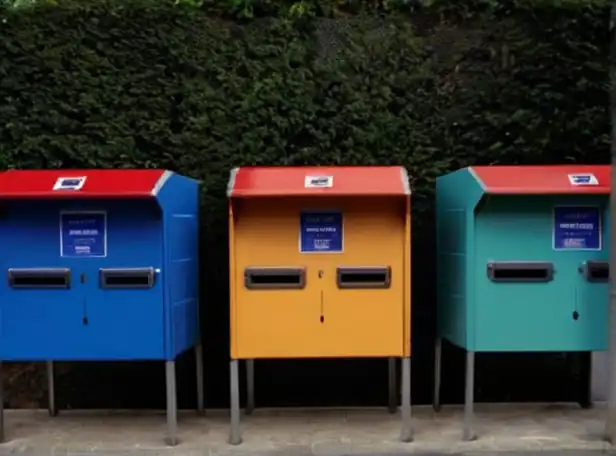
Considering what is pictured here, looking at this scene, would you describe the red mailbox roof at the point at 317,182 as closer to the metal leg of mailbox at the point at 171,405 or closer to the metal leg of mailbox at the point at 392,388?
the metal leg of mailbox at the point at 171,405

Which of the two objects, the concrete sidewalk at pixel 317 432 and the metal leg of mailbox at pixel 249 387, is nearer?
the concrete sidewalk at pixel 317 432

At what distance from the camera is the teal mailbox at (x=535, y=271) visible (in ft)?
14.4

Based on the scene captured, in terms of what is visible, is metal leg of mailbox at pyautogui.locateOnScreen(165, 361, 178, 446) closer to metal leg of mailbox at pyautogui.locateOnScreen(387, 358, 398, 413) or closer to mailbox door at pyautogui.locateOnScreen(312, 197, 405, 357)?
mailbox door at pyautogui.locateOnScreen(312, 197, 405, 357)

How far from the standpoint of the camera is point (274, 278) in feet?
14.3

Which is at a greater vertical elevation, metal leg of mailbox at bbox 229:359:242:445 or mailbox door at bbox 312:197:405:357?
mailbox door at bbox 312:197:405:357

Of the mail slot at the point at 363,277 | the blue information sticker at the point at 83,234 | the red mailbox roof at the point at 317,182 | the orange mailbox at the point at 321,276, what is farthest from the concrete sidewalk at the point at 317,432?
the red mailbox roof at the point at 317,182

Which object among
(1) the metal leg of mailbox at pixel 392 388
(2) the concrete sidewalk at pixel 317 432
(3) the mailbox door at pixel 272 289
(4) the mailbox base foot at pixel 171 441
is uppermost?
(3) the mailbox door at pixel 272 289

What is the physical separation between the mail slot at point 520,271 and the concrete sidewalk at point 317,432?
94 centimetres

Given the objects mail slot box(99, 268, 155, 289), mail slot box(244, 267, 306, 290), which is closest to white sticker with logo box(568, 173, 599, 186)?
mail slot box(244, 267, 306, 290)

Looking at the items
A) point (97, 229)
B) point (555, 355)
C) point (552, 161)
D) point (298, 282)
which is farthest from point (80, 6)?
point (555, 355)

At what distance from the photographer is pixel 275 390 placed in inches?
223

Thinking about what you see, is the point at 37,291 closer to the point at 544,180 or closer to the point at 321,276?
the point at 321,276

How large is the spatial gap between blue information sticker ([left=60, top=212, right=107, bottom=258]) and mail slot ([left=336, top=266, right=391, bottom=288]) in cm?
134

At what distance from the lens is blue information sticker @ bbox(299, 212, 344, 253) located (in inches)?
172
